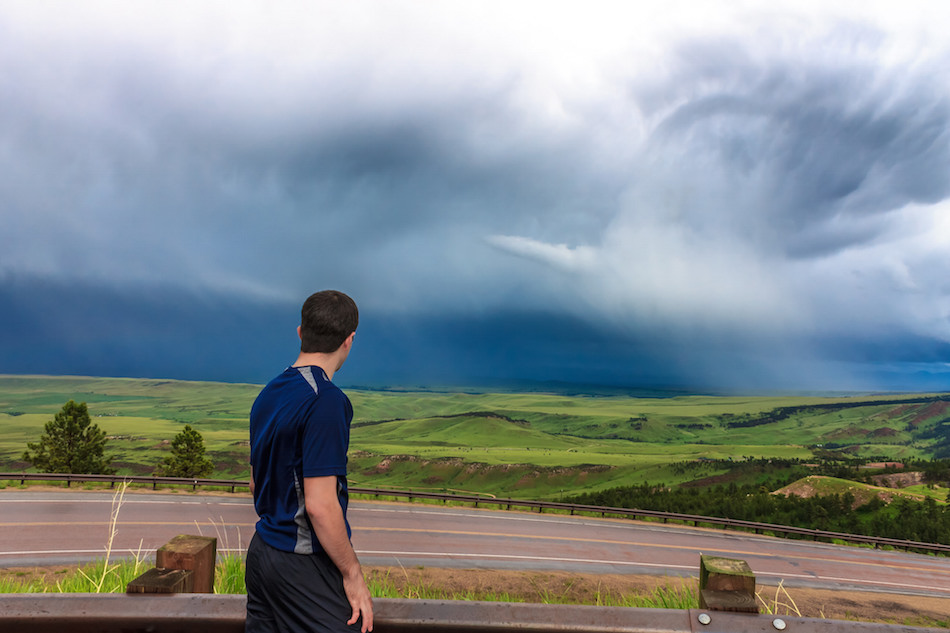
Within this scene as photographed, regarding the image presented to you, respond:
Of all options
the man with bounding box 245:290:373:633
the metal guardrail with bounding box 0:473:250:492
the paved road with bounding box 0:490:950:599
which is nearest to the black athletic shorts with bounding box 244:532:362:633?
the man with bounding box 245:290:373:633

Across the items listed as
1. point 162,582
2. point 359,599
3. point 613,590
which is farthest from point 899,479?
point 162,582

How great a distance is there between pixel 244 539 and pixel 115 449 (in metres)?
141

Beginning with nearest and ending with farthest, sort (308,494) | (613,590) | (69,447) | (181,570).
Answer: (308,494) < (181,570) < (613,590) < (69,447)

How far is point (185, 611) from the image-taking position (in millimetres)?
2096

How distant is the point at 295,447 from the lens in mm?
2213

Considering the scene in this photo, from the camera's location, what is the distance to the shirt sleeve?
2086 millimetres

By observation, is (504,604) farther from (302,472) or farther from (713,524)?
(713,524)

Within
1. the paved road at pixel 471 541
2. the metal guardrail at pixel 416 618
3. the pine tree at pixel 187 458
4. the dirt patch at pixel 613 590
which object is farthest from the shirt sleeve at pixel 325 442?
the pine tree at pixel 187 458

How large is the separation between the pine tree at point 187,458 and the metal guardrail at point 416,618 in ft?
134

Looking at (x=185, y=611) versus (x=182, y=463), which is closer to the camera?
(x=185, y=611)

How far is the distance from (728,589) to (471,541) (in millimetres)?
18065

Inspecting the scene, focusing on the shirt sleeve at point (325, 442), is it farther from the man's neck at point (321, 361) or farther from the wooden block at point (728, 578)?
the wooden block at point (728, 578)

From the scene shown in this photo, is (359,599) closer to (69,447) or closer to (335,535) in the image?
(335,535)

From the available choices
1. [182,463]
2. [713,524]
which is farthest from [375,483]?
[713,524]
